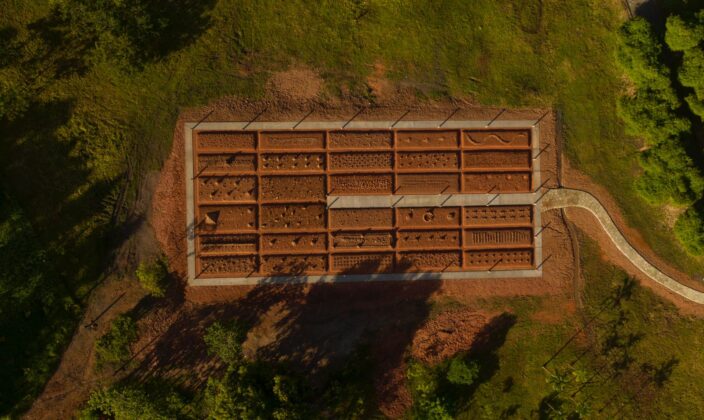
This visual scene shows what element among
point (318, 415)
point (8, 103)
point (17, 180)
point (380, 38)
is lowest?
point (318, 415)

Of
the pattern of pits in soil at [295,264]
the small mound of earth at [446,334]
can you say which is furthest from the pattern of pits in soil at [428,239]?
the pattern of pits in soil at [295,264]

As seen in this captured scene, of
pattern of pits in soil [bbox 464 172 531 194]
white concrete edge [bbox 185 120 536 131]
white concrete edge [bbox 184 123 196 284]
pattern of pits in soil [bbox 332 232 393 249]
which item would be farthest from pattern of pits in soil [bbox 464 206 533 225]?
white concrete edge [bbox 184 123 196 284]

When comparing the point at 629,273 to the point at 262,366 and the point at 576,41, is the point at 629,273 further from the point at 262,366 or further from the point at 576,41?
the point at 262,366

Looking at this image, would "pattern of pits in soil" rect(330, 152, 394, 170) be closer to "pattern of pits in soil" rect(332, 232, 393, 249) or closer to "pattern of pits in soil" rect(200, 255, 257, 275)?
"pattern of pits in soil" rect(332, 232, 393, 249)

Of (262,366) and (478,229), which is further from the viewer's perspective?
(478,229)

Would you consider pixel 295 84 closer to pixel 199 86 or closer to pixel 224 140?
pixel 224 140

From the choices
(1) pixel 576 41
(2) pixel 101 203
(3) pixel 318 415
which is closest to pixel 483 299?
(3) pixel 318 415
